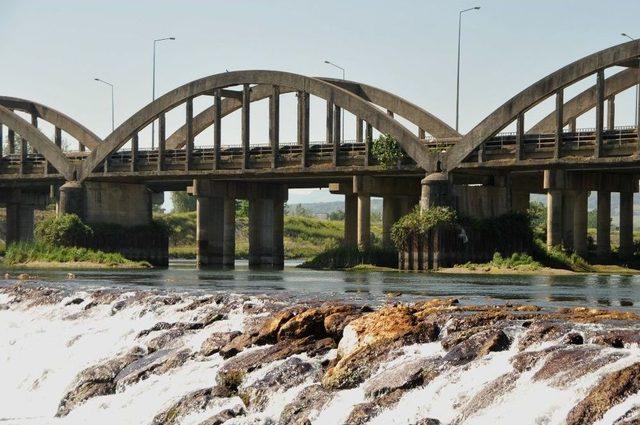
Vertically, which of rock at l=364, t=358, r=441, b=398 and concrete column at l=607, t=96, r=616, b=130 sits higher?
concrete column at l=607, t=96, r=616, b=130

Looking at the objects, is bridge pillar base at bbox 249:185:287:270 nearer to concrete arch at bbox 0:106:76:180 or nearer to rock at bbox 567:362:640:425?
concrete arch at bbox 0:106:76:180

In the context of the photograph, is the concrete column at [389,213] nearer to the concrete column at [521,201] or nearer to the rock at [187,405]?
the concrete column at [521,201]

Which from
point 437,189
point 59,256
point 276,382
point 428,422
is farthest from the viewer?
point 59,256

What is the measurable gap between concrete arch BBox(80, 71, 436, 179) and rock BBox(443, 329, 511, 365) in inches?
2280

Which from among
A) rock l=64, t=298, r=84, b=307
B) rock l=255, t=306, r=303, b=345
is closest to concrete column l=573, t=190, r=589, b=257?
rock l=64, t=298, r=84, b=307

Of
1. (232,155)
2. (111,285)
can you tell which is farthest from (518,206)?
(111,285)

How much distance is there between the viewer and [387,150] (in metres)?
90.2

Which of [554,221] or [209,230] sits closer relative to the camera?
[554,221]

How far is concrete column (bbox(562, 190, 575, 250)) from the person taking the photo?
302 feet

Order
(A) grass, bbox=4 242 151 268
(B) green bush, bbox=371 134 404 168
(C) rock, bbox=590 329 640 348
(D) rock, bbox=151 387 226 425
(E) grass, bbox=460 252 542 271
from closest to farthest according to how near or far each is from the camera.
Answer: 1. (C) rock, bbox=590 329 640 348
2. (D) rock, bbox=151 387 226 425
3. (E) grass, bbox=460 252 542 271
4. (B) green bush, bbox=371 134 404 168
5. (A) grass, bbox=4 242 151 268

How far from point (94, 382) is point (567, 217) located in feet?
208

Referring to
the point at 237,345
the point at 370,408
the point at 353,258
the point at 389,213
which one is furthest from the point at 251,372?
the point at 389,213

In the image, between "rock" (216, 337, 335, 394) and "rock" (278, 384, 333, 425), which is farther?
"rock" (216, 337, 335, 394)

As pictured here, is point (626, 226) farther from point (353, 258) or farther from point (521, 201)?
point (353, 258)
